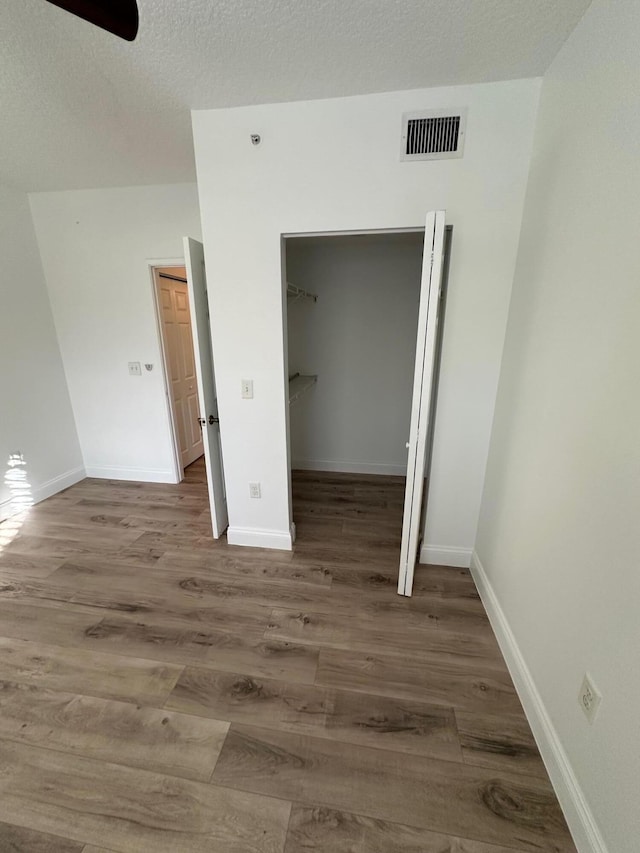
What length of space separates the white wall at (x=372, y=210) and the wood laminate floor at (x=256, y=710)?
867 mm

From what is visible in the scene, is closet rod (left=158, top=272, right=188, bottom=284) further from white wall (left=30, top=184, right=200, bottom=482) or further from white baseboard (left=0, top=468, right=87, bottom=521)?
white baseboard (left=0, top=468, right=87, bottom=521)

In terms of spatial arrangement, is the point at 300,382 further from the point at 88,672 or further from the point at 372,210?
the point at 88,672

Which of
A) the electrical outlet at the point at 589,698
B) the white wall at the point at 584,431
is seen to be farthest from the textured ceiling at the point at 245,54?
→ the electrical outlet at the point at 589,698

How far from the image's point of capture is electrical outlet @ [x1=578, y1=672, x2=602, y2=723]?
3.25 ft

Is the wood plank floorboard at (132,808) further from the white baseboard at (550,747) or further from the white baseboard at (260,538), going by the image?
the white baseboard at (260,538)

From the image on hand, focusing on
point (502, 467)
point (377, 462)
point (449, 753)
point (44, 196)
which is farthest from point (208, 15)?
point (377, 462)

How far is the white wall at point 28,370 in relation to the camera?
2824 mm

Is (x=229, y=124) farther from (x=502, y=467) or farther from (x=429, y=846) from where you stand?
(x=429, y=846)

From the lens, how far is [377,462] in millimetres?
3680

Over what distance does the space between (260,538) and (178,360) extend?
7.47 ft

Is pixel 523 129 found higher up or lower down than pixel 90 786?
higher up

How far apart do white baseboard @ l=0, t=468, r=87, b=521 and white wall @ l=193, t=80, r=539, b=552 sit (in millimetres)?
2337

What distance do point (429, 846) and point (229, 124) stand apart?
3.11 metres

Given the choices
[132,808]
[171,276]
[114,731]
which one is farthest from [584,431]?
[171,276]
